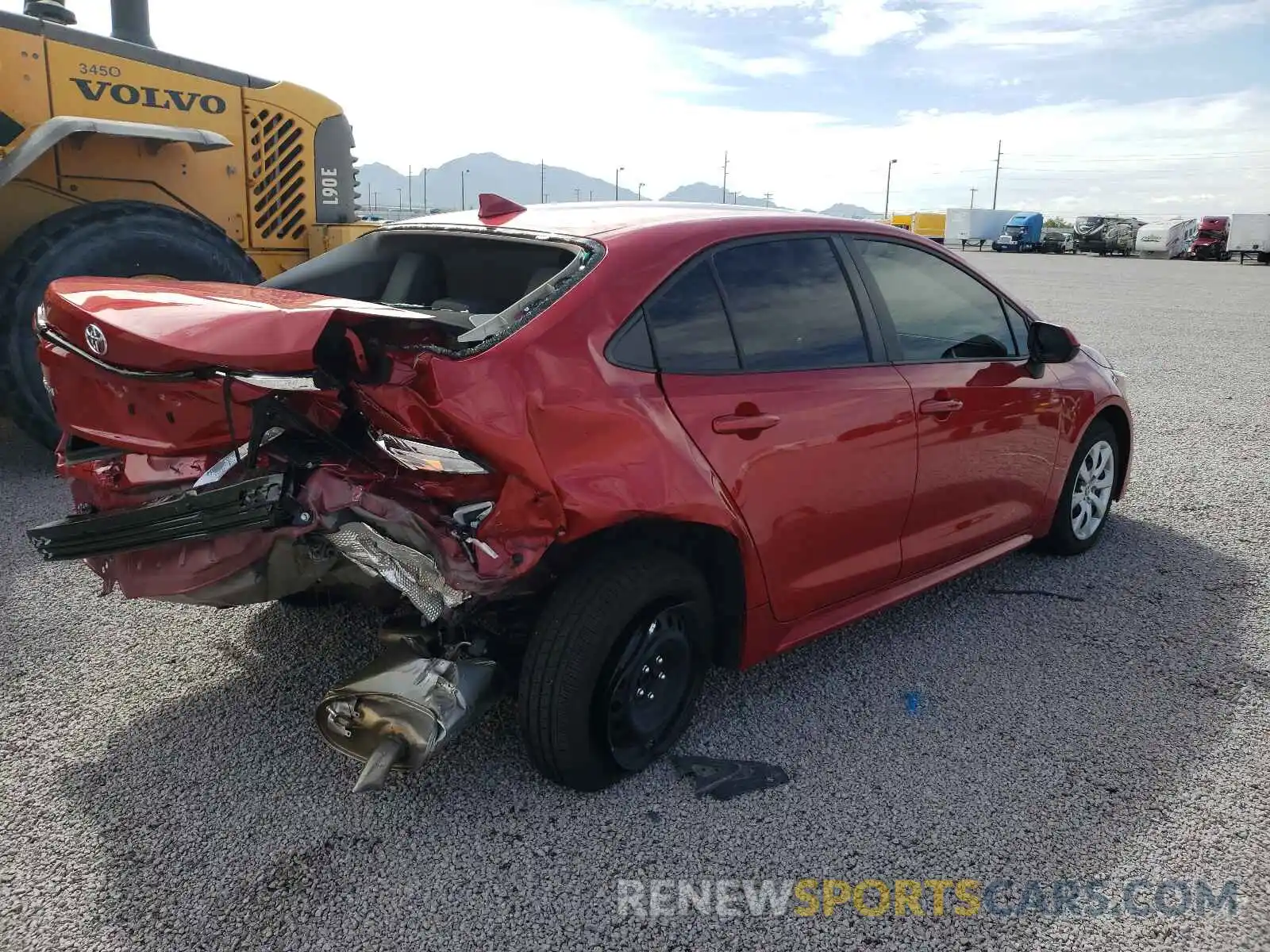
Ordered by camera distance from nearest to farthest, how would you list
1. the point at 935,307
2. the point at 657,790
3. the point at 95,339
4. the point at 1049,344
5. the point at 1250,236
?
the point at 95,339, the point at 657,790, the point at 935,307, the point at 1049,344, the point at 1250,236

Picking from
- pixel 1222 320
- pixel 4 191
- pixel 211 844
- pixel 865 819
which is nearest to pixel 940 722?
pixel 865 819

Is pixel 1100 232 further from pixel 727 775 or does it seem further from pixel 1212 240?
pixel 727 775

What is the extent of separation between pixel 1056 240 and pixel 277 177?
49337 millimetres

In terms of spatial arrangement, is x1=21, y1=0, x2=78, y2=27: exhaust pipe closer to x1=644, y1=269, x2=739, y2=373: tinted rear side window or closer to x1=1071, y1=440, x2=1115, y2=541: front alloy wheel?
x1=644, y1=269, x2=739, y2=373: tinted rear side window

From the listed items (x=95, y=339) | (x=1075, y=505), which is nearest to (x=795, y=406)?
(x=95, y=339)

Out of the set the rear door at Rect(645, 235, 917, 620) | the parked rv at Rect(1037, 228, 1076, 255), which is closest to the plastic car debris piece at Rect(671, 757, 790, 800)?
the rear door at Rect(645, 235, 917, 620)

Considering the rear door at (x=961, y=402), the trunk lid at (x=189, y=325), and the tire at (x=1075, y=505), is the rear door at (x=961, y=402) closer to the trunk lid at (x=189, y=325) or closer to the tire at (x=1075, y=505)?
the tire at (x=1075, y=505)

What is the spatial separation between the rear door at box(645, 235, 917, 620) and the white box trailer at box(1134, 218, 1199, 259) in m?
46.6

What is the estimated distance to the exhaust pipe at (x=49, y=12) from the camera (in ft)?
18.4

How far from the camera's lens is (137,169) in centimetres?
574

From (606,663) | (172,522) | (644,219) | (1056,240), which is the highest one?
(1056,240)

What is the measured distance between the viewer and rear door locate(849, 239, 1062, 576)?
341cm

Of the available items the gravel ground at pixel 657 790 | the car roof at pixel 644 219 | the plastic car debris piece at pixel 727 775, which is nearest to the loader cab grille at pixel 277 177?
the gravel ground at pixel 657 790

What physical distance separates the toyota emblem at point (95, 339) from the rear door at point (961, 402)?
238 centimetres
